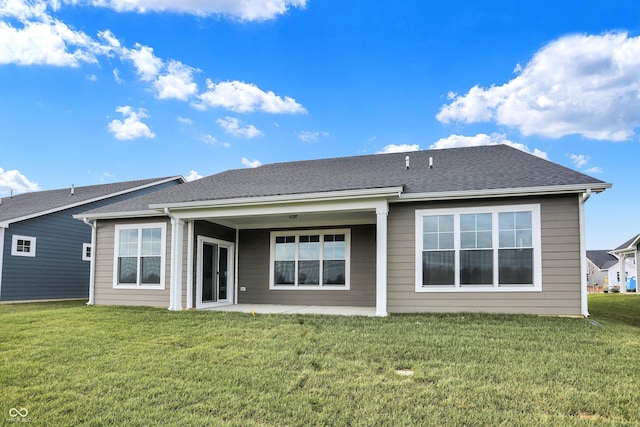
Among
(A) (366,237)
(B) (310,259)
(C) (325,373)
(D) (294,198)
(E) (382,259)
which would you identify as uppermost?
(D) (294,198)

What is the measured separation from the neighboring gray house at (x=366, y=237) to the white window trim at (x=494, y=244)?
0.07 ft

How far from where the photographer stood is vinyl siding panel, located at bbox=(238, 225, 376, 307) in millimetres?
11289

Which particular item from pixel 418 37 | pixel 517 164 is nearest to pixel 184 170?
pixel 418 37

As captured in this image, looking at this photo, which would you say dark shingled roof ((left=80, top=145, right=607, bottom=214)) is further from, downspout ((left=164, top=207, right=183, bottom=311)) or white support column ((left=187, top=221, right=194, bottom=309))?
white support column ((left=187, top=221, right=194, bottom=309))

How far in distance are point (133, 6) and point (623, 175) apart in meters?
15.9

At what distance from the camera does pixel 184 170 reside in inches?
842

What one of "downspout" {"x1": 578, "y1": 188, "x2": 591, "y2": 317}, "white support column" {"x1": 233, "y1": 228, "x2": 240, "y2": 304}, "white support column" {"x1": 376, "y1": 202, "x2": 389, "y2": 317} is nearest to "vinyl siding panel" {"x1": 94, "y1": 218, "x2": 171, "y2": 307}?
"white support column" {"x1": 233, "y1": 228, "x2": 240, "y2": 304}

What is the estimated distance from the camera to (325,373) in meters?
4.72

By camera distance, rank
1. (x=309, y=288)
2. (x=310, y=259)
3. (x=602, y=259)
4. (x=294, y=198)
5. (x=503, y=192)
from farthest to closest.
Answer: (x=602, y=259) → (x=310, y=259) → (x=309, y=288) → (x=294, y=198) → (x=503, y=192)

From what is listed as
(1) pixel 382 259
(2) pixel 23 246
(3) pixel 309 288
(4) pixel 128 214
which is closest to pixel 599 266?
(3) pixel 309 288

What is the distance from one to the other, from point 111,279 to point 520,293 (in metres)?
10.2

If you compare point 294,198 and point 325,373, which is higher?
point 294,198

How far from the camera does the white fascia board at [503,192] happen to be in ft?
26.1

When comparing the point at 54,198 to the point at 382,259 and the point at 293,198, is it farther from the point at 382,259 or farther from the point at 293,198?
the point at 382,259
